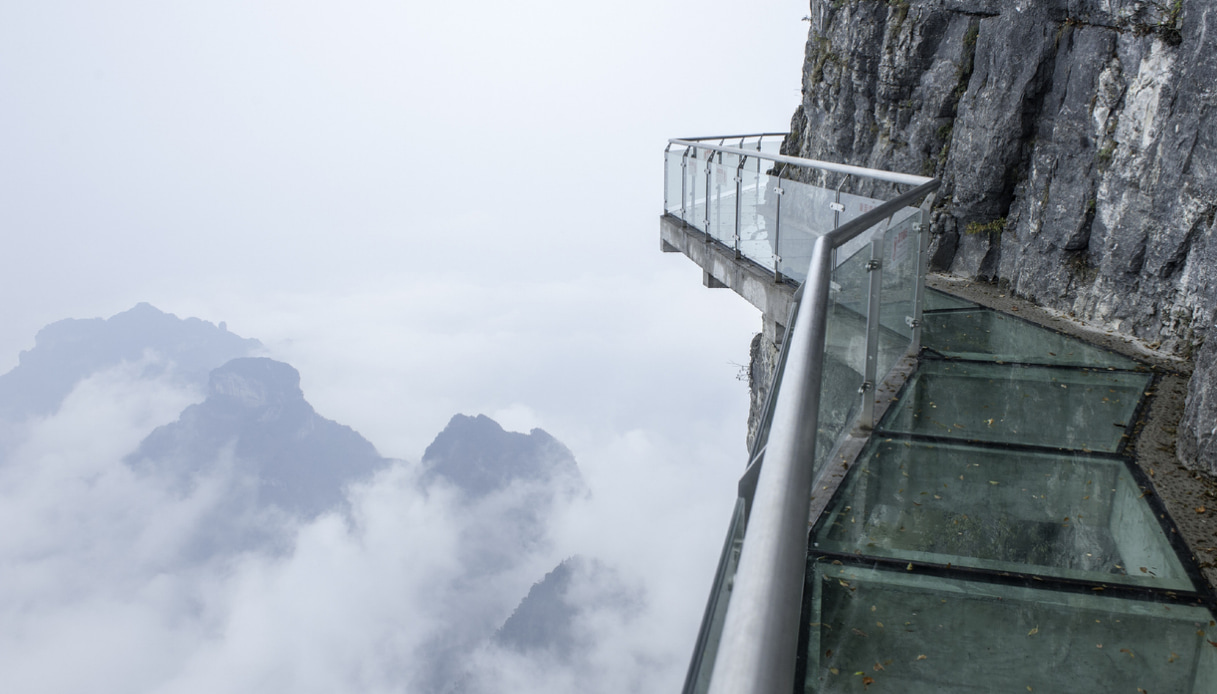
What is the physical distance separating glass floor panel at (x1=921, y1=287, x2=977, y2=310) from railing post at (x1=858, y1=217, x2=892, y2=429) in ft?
8.52

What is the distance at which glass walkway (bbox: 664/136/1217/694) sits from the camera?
117 centimetres

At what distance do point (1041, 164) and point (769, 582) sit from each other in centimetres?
865

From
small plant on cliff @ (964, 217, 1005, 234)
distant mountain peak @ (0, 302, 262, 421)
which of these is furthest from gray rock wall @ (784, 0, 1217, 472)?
distant mountain peak @ (0, 302, 262, 421)

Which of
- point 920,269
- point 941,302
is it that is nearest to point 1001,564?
point 920,269

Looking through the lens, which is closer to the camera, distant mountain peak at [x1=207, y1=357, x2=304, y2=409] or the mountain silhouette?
the mountain silhouette

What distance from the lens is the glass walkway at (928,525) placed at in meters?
1.17

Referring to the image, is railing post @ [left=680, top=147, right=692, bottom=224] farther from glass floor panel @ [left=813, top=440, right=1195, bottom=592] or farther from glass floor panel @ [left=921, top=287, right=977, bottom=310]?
glass floor panel @ [left=813, top=440, right=1195, bottom=592]

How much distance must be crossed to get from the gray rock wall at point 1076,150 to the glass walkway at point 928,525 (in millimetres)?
728

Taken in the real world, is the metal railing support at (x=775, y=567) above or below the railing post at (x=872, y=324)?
above

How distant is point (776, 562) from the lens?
0.92 metres

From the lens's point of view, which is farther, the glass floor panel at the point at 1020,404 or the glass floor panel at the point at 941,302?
the glass floor panel at the point at 941,302

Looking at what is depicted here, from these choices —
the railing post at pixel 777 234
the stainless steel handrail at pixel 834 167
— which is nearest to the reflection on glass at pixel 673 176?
the stainless steel handrail at pixel 834 167

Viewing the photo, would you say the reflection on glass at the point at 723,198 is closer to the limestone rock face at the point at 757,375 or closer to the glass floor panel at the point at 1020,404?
the glass floor panel at the point at 1020,404

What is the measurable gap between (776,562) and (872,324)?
3183mm
